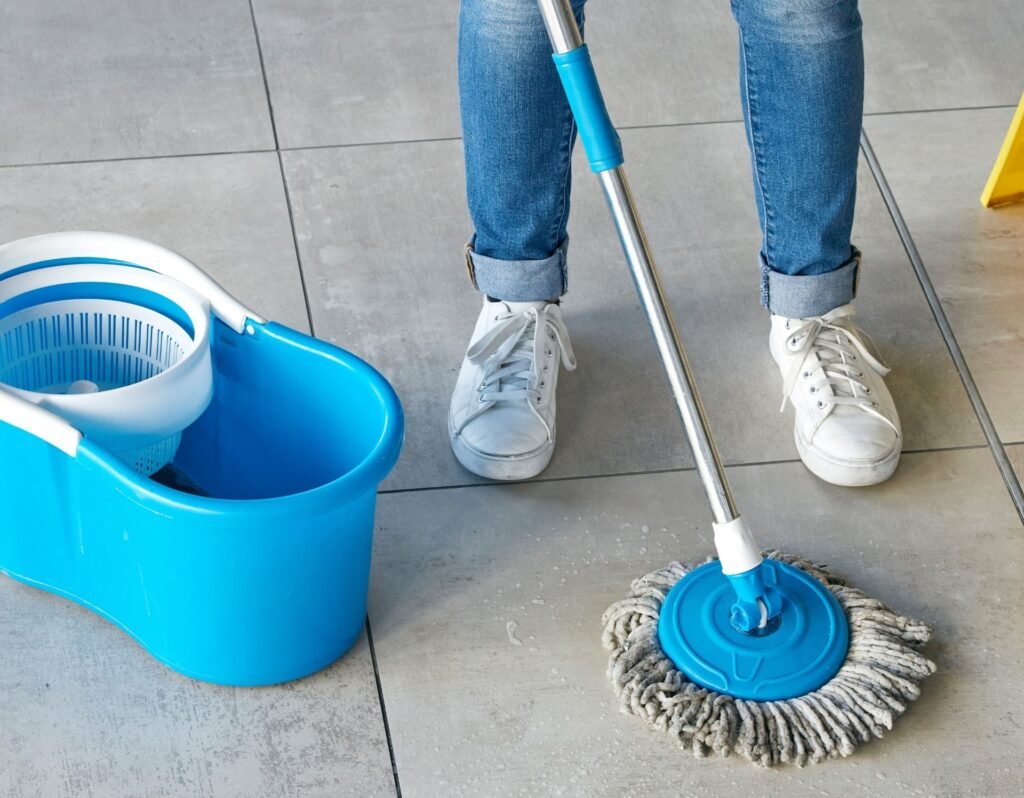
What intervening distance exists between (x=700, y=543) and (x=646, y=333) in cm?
35

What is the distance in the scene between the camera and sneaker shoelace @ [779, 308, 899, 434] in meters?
1.52

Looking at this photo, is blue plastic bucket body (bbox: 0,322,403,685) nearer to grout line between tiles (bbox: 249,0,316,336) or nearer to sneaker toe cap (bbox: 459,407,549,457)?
sneaker toe cap (bbox: 459,407,549,457)

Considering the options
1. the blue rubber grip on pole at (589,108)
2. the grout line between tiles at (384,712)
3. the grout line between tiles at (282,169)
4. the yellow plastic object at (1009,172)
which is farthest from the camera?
the yellow plastic object at (1009,172)

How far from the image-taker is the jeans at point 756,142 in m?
1.36

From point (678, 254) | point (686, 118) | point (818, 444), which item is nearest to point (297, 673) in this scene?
point (818, 444)

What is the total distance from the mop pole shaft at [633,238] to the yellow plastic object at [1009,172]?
0.89 m

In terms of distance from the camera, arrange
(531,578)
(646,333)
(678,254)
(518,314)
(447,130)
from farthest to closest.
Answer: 1. (447,130)
2. (678,254)
3. (646,333)
4. (518,314)
5. (531,578)

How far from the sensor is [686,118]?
2066 millimetres

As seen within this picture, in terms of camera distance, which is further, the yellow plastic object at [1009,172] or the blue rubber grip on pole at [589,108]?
the yellow plastic object at [1009,172]

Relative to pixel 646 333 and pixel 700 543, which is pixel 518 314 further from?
pixel 700 543

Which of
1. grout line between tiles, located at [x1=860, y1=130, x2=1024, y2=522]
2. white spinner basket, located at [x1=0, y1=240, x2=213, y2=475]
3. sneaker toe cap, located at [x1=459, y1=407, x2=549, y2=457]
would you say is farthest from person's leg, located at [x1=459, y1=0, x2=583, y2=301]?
grout line between tiles, located at [x1=860, y1=130, x2=1024, y2=522]

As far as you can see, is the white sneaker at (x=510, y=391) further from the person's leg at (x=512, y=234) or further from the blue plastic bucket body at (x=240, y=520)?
the blue plastic bucket body at (x=240, y=520)

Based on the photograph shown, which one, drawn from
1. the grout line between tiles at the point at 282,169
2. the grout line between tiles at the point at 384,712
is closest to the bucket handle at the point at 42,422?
the grout line between tiles at the point at 384,712

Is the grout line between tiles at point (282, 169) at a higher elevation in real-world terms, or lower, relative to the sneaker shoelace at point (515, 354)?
lower
